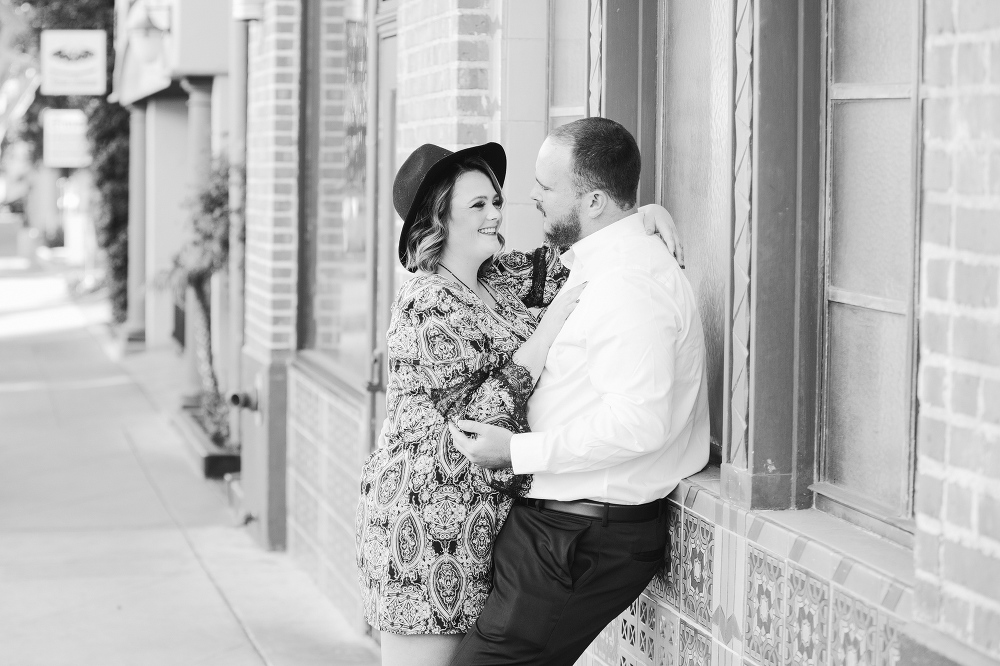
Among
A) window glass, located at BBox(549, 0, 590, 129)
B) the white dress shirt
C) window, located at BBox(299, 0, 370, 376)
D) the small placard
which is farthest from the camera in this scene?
the small placard

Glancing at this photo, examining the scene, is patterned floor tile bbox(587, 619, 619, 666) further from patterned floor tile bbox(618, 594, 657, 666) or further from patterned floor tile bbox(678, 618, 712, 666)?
patterned floor tile bbox(678, 618, 712, 666)

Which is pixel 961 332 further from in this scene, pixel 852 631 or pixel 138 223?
pixel 138 223

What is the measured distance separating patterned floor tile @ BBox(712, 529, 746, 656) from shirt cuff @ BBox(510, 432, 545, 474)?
0.47 meters

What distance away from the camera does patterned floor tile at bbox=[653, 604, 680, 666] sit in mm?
3424

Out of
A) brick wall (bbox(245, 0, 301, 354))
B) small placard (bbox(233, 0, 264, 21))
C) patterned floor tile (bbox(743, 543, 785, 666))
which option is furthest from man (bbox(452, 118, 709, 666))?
small placard (bbox(233, 0, 264, 21))

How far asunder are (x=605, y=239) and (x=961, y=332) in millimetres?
1246

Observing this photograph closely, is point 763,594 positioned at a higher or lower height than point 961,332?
lower

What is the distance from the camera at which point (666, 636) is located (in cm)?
348

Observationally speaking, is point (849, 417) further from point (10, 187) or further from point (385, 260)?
point (10, 187)

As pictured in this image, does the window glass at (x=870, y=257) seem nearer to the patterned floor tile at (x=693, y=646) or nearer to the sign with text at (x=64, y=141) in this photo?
the patterned floor tile at (x=693, y=646)

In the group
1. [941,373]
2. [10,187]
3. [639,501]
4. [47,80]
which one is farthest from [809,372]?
[10,187]

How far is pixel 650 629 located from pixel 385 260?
2.75 metres

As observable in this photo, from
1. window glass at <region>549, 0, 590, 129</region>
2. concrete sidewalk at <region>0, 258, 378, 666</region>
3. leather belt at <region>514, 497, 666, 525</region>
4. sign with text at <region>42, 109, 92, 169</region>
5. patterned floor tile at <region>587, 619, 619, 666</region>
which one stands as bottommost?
concrete sidewalk at <region>0, 258, 378, 666</region>

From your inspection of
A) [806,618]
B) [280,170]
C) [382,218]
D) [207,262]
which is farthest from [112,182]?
[806,618]
